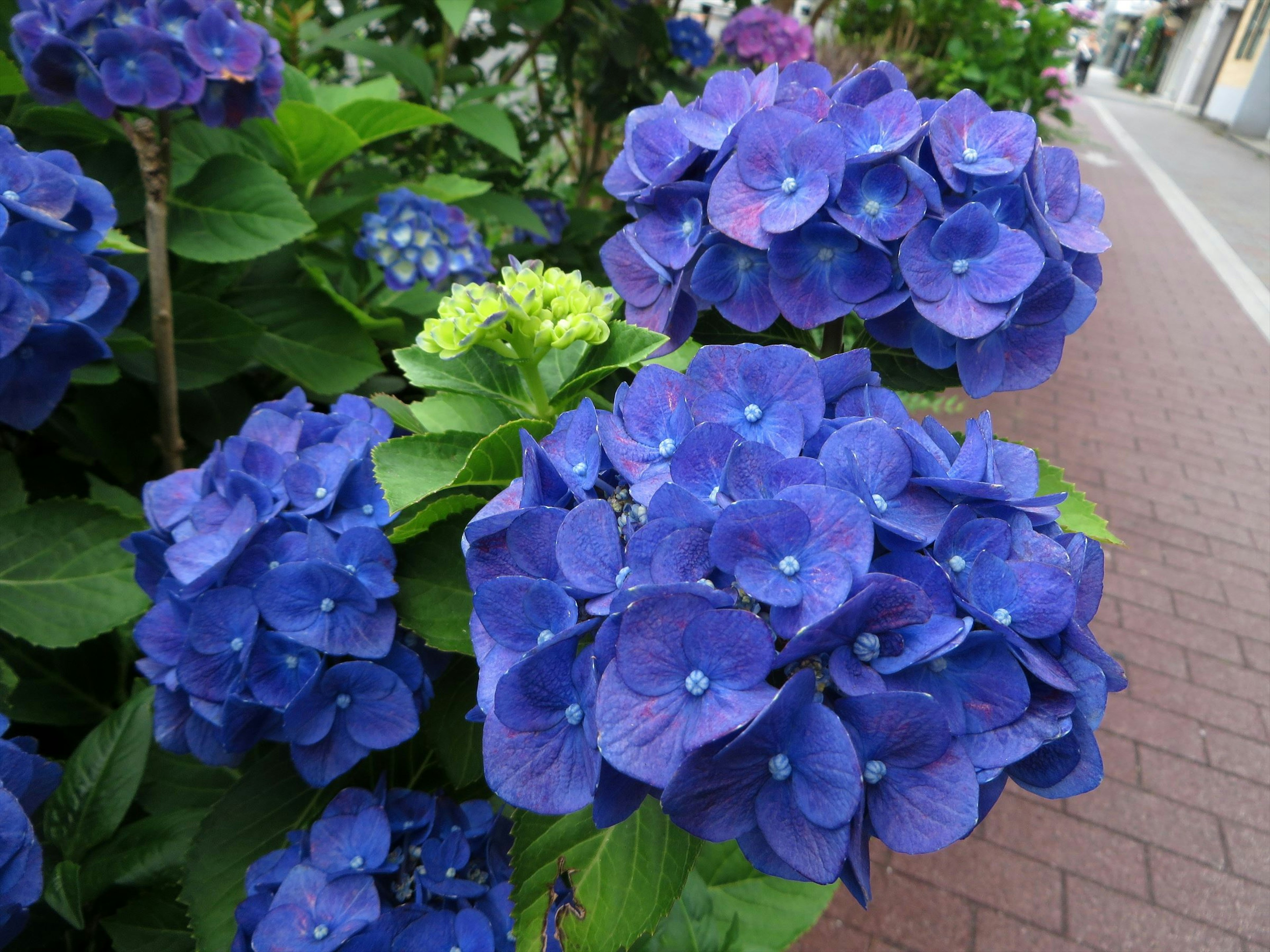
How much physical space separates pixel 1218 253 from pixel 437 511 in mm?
7765

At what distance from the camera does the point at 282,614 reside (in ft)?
2.43

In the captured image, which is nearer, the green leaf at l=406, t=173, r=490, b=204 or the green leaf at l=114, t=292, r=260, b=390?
the green leaf at l=114, t=292, r=260, b=390

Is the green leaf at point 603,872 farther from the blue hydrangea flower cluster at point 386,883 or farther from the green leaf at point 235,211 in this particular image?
the green leaf at point 235,211

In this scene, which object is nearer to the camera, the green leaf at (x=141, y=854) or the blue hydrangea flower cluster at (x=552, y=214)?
the green leaf at (x=141, y=854)

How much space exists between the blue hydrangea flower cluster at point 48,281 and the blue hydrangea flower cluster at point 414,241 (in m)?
0.72

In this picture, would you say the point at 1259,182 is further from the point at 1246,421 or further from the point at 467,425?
the point at 467,425

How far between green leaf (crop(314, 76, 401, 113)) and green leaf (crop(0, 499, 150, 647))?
3.02ft

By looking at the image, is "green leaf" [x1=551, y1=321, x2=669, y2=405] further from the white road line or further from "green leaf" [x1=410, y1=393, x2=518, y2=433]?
the white road line

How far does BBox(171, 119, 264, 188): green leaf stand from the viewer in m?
1.40

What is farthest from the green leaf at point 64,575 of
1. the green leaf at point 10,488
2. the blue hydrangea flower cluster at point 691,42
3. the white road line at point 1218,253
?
the white road line at point 1218,253

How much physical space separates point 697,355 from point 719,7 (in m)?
3.55

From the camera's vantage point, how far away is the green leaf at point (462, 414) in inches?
33.5

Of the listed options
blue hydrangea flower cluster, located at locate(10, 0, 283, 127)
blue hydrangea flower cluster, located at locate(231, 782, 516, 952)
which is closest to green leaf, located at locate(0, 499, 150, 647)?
blue hydrangea flower cluster, located at locate(231, 782, 516, 952)

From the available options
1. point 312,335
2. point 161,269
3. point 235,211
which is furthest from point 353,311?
point 161,269
